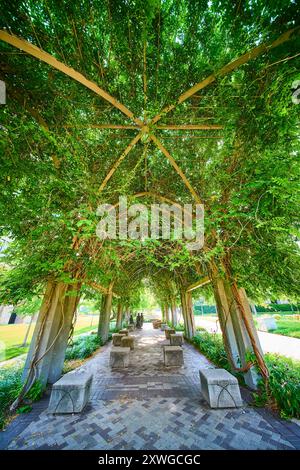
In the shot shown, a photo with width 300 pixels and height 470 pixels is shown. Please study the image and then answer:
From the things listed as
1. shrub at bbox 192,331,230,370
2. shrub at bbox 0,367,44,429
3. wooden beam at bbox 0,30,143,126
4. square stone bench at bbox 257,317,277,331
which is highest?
wooden beam at bbox 0,30,143,126

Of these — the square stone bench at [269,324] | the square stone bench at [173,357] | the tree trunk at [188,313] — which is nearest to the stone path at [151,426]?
the square stone bench at [173,357]

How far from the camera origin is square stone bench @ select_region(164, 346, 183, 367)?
24.8 feet

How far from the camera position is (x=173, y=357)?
25.0ft

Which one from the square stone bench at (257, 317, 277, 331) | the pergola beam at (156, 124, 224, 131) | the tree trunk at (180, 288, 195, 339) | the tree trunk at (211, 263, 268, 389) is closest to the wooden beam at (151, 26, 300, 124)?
the pergola beam at (156, 124, 224, 131)

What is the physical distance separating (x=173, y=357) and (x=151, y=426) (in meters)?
4.36

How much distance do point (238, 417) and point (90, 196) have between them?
18.6 feet

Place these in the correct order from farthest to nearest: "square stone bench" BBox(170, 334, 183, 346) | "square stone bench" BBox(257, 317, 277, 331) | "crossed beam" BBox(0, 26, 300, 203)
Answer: "square stone bench" BBox(257, 317, 277, 331) → "square stone bench" BBox(170, 334, 183, 346) → "crossed beam" BBox(0, 26, 300, 203)

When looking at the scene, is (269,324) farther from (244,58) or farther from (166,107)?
(244,58)

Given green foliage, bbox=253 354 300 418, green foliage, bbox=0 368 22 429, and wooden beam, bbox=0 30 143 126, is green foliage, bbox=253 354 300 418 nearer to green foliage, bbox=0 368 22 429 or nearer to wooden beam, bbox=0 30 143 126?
green foliage, bbox=0 368 22 429

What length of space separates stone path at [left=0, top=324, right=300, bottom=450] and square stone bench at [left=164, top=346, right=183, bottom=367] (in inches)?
86.7

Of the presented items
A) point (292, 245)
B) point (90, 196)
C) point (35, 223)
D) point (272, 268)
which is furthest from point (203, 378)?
point (35, 223)

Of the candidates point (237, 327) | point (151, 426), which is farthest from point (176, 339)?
point (151, 426)

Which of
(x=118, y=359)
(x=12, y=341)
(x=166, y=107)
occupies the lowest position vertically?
(x=12, y=341)

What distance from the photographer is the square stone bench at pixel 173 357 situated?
7.56 metres
